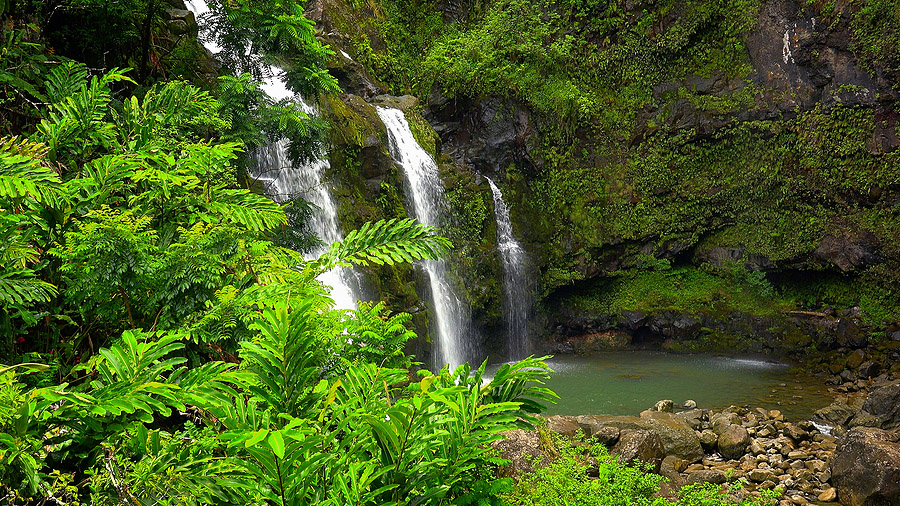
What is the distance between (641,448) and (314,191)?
6.08m

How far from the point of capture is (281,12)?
4801mm

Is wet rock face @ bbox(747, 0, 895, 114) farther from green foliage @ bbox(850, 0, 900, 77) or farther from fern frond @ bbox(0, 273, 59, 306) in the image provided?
fern frond @ bbox(0, 273, 59, 306)

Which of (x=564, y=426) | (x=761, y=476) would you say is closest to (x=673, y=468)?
(x=761, y=476)

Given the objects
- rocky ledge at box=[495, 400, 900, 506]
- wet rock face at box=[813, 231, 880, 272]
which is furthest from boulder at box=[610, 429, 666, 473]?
wet rock face at box=[813, 231, 880, 272]

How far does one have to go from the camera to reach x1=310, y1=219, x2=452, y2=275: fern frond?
212cm

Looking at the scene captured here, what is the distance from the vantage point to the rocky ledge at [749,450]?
5.34m

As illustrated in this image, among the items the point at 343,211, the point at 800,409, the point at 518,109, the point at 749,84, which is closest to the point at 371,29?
the point at 518,109

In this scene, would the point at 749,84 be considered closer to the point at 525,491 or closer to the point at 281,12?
the point at 281,12

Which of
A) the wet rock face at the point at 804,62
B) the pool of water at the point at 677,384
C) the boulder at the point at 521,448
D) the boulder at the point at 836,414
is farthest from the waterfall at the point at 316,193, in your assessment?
the wet rock face at the point at 804,62

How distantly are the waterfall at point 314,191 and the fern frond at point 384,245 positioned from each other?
564 cm

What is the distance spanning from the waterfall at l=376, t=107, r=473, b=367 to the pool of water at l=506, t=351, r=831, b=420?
87.0 inches

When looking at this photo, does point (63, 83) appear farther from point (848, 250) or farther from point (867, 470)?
point (848, 250)

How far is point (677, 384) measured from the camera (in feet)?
34.6

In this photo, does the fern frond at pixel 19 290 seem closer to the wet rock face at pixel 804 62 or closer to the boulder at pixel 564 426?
the boulder at pixel 564 426
